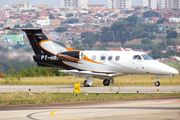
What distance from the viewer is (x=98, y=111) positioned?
1858 cm

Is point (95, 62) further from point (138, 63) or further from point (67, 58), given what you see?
point (138, 63)


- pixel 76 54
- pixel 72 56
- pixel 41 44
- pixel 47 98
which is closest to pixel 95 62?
pixel 76 54

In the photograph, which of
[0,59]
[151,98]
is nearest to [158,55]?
[0,59]

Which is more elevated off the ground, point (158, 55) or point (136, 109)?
point (136, 109)

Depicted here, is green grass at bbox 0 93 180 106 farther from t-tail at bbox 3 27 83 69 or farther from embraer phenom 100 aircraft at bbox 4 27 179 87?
t-tail at bbox 3 27 83 69

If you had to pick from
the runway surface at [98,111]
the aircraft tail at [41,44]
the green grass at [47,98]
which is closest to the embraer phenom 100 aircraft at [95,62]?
the aircraft tail at [41,44]

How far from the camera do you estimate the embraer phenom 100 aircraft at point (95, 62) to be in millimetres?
33500

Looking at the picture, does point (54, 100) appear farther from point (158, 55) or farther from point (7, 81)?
point (158, 55)

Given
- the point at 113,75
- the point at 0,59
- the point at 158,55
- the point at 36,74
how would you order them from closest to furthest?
the point at 113,75 < the point at 36,74 < the point at 0,59 < the point at 158,55

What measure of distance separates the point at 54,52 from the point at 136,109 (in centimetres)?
1824

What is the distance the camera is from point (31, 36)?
36.8 metres

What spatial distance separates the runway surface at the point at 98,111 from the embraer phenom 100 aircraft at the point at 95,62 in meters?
11.1

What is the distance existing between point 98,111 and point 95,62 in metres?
16.6

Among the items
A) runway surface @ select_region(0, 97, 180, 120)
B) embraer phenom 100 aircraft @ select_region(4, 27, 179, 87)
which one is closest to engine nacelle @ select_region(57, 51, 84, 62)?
embraer phenom 100 aircraft @ select_region(4, 27, 179, 87)
